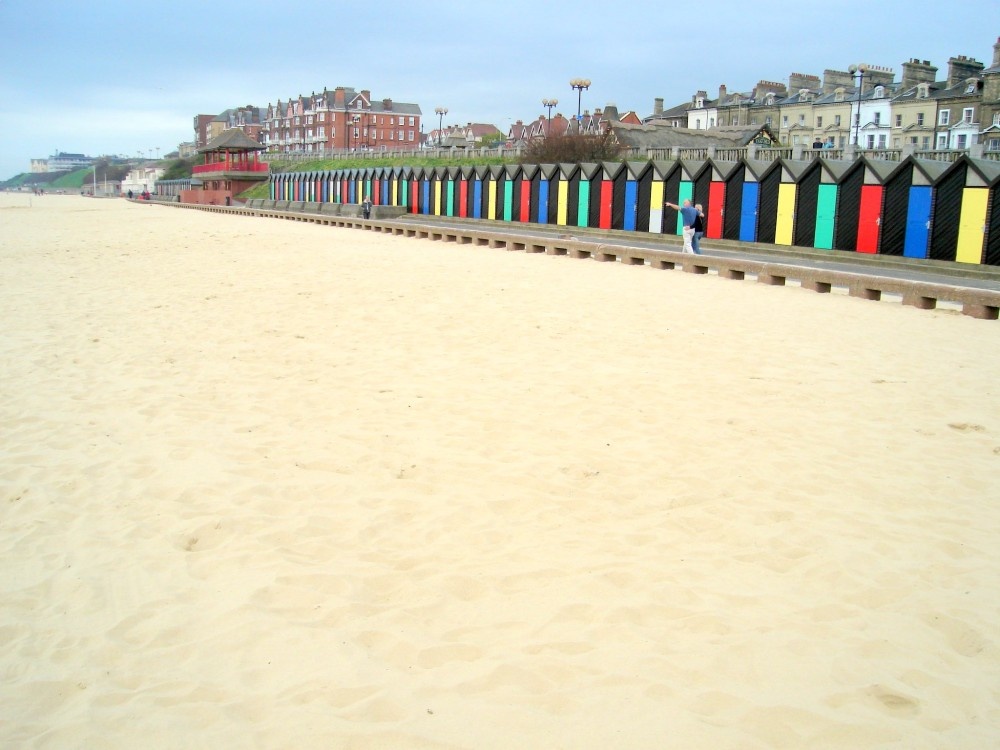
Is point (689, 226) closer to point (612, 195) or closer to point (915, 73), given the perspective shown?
point (612, 195)

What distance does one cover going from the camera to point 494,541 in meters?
4.69

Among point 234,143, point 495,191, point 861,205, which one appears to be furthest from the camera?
point 234,143

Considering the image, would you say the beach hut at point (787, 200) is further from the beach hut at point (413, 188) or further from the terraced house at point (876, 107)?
the terraced house at point (876, 107)

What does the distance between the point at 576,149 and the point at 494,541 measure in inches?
1847

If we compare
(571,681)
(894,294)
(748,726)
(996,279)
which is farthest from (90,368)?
(996,279)

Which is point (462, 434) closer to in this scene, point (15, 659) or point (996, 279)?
point (15, 659)

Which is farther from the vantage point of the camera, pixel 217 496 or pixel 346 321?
pixel 346 321

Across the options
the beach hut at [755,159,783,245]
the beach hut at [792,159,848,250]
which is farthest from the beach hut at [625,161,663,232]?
the beach hut at [792,159,848,250]

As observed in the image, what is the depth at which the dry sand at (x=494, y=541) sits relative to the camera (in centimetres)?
321

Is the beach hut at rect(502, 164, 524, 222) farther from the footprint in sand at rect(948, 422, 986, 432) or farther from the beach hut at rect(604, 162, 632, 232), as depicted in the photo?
the footprint in sand at rect(948, 422, 986, 432)

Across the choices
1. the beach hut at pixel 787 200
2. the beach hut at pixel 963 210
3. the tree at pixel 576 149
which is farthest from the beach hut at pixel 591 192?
the tree at pixel 576 149

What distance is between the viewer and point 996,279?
64.3 feet

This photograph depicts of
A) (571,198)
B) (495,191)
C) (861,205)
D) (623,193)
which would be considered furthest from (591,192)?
(861,205)

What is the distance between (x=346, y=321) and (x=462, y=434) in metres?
4.85
